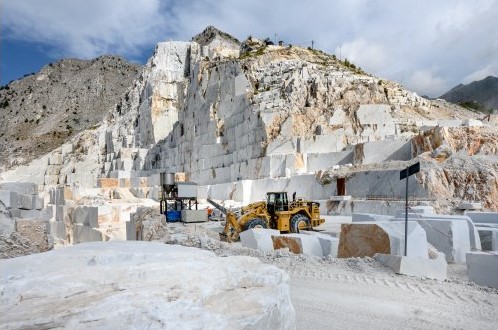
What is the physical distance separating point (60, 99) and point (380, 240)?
108m

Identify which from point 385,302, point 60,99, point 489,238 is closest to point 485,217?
point 489,238

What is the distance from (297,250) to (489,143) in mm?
13810

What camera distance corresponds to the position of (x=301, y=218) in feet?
41.5

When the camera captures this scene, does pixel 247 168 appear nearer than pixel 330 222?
No

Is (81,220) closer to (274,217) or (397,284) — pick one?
(274,217)

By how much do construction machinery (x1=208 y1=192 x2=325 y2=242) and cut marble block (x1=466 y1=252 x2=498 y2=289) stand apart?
674 cm

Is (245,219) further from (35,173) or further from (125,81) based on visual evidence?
(125,81)

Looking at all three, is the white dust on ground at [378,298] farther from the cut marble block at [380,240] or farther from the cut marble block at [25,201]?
the cut marble block at [25,201]

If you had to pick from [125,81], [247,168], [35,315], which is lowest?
[35,315]

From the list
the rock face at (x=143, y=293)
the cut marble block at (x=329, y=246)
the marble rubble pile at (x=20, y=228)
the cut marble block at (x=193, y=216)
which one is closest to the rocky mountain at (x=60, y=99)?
the cut marble block at (x=193, y=216)

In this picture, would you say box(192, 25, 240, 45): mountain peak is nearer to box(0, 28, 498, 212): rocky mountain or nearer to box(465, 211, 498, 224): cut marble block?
box(0, 28, 498, 212): rocky mountain

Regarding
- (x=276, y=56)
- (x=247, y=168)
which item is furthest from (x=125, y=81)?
(x=247, y=168)

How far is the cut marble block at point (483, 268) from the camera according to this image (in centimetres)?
582

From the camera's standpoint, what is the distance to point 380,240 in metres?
7.45
